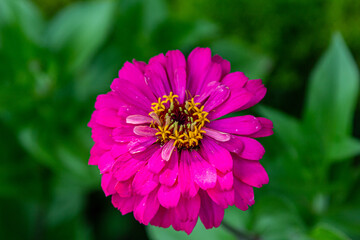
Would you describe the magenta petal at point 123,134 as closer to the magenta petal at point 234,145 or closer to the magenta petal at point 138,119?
the magenta petal at point 138,119

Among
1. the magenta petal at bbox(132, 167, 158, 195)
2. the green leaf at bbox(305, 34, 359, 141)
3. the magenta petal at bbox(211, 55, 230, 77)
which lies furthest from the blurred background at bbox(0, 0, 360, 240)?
the magenta petal at bbox(132, 167, 158, 195)

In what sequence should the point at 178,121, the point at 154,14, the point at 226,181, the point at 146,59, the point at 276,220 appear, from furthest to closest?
1. the point at 154,14
2. the point at 146,59
3. the point at 276,220
4. the point at 178,121
5. the point at 226,181

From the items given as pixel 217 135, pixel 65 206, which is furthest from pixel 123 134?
pixel 65 206

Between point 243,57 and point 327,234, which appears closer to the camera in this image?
point 327,234

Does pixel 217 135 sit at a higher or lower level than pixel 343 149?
higher

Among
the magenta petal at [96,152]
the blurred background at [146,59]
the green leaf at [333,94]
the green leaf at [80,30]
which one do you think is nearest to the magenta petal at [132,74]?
the magenta petal at [96,152]

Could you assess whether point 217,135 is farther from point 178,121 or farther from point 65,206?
point 65,206

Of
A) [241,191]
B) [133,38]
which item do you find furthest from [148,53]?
[241,191]

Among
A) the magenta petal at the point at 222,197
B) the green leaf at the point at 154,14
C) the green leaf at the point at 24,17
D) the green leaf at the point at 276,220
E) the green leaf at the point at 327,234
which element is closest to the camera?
the magenta petal at the point at 222,197
